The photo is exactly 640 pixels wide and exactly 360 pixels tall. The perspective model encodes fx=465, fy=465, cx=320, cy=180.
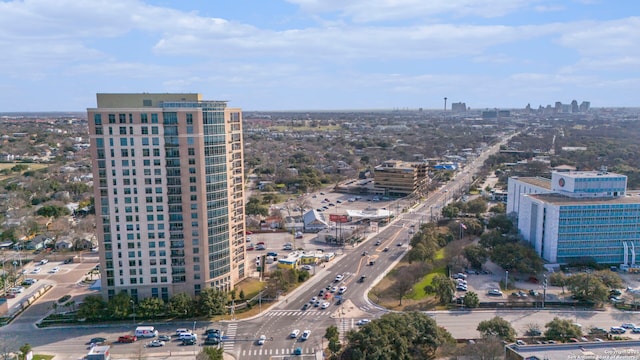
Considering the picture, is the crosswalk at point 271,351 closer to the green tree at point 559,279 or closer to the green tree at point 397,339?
the green tree at point 397,339

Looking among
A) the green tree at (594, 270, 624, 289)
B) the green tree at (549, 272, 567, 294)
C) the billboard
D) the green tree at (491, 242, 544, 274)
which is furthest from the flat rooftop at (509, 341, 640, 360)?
the billboard

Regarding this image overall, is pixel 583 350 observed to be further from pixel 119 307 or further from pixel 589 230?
pixel 119 307

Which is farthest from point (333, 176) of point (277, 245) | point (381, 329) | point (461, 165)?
point (381, 329)

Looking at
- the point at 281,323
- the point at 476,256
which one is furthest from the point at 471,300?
the point at 281,323

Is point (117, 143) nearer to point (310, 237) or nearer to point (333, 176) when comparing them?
point (310, 237)

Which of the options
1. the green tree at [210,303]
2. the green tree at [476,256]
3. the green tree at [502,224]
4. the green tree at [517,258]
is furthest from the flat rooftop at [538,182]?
the green tree at [210,303]

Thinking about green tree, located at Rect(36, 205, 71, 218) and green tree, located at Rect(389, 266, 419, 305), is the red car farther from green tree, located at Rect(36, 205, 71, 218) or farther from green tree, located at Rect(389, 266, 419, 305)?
green tree, located at Rect(36, 205, 71, 218)
